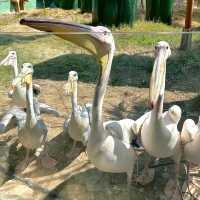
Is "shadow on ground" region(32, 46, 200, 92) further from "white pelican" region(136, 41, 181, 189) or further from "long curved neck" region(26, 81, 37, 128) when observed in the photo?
"white pelican" region(136, 41, 181, 189)

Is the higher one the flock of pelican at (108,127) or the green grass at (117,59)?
the flock of pelican at (108,127)

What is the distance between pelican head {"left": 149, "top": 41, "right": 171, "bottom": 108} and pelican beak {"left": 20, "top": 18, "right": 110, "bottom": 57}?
19.1 inches

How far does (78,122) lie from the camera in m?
4.68

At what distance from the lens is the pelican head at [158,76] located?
388cm

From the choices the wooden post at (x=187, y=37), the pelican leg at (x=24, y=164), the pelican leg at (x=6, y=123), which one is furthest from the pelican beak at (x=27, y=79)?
the wooden post at (x=187, y=37)

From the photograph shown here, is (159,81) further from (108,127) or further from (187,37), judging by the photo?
(187,37)

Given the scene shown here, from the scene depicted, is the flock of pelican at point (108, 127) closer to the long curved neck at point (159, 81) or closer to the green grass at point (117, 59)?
the long curved neck at point (159, 81)

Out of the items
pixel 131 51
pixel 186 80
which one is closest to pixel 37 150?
pixel 186 80

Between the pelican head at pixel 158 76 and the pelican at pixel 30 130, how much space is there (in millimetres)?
1210

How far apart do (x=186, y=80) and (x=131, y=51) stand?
5.33 feet

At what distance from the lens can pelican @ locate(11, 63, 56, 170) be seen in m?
4.59

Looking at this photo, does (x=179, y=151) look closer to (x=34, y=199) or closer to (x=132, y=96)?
(x=34, y=199)

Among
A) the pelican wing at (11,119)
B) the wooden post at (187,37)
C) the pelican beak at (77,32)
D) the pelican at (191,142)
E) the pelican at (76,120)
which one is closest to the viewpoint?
the pelican beak at (77,32)

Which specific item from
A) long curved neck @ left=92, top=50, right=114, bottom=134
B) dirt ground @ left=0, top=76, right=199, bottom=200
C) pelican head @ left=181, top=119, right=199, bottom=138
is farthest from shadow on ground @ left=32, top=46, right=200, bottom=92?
long curved neck @ left=92, top=50, right=114, bottom=134
